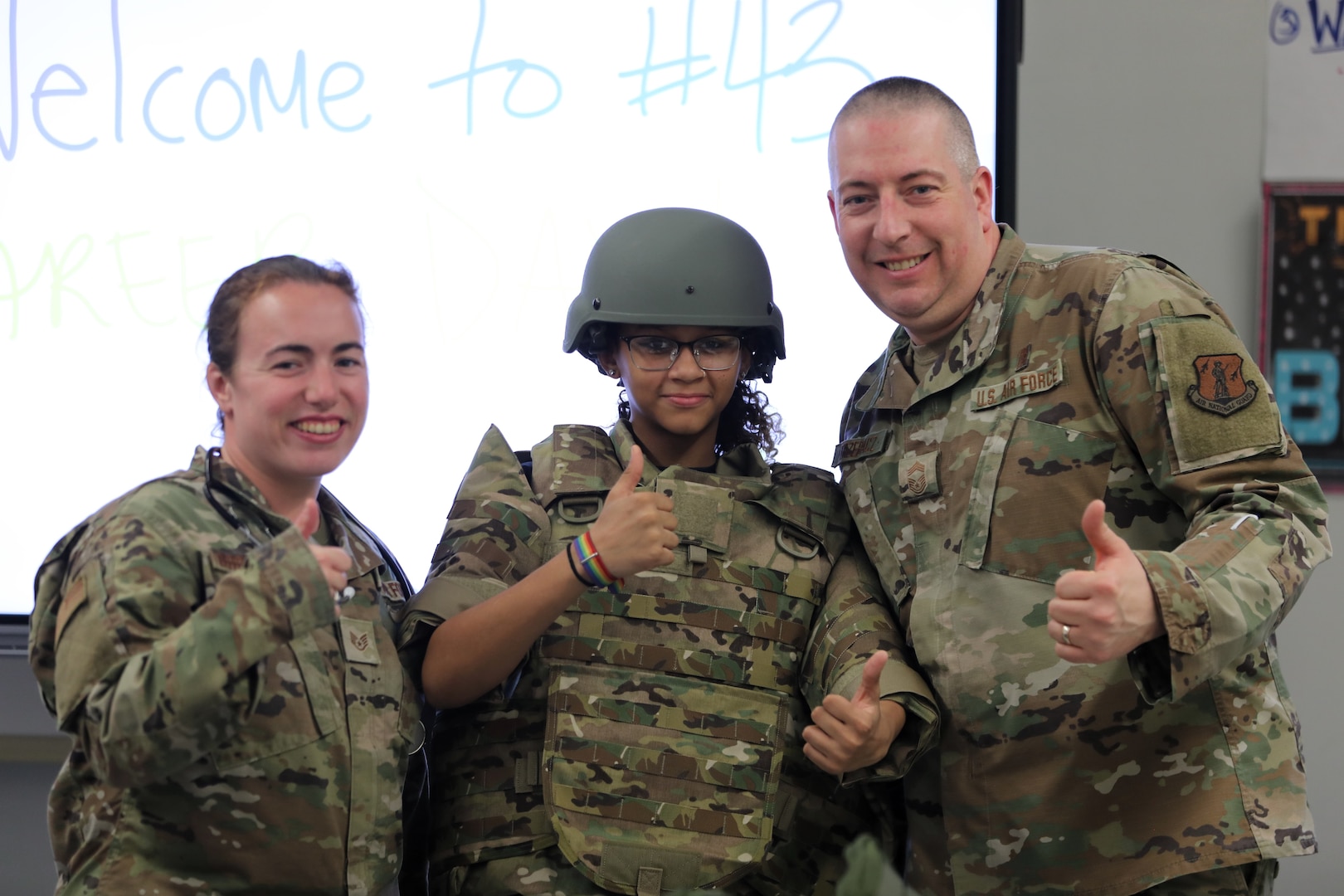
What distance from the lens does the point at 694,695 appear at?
159 cm

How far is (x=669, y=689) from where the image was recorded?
159cm

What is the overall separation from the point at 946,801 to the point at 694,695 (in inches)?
14.6

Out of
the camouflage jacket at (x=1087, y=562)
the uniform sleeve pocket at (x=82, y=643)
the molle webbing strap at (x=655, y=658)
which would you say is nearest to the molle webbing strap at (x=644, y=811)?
the molle webbing strap at (x=655, y=658)

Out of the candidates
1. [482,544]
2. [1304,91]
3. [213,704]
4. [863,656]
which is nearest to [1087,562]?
[863,656]

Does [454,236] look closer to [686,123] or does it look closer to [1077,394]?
[686,123]

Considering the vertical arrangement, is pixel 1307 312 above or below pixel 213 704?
above

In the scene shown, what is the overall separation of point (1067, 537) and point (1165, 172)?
1145 mm

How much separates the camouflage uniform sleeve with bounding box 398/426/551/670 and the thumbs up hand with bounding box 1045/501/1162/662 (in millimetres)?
737

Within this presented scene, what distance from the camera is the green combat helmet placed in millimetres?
1643

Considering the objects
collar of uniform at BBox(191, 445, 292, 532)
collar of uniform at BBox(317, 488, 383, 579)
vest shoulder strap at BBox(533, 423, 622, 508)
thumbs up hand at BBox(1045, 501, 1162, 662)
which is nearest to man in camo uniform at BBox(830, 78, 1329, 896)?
thumbs up hand at BBox(1045, 501, 1162, 662)

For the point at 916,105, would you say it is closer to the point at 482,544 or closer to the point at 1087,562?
A: the point at 1087,562

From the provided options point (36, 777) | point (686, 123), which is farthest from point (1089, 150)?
point (36, 777)

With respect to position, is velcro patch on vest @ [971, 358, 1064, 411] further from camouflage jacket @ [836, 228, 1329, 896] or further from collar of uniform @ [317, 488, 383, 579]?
collar of uniform @ [317, 488, 383, 579]

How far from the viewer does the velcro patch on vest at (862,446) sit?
169 centimetres
